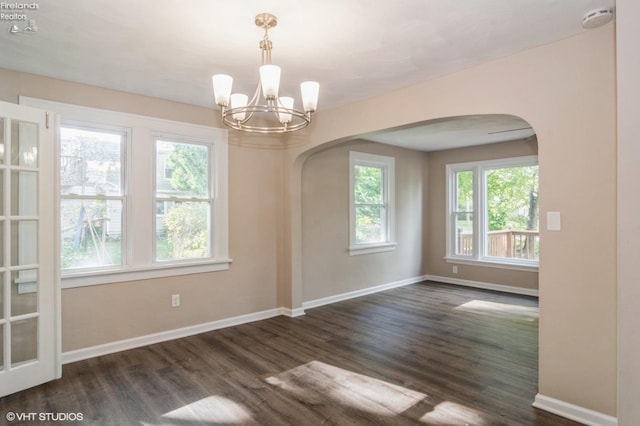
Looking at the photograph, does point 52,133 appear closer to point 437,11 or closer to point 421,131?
point 437,11

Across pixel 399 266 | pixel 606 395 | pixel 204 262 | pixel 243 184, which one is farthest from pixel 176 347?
pixel 399 266

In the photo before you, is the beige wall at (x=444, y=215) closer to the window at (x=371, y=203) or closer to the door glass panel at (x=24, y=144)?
the window at (x=371, y=203)

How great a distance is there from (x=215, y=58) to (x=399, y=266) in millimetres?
4860

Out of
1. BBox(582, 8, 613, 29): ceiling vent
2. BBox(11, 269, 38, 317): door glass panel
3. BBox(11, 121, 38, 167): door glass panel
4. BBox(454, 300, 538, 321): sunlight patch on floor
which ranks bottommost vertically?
BBox(454, 300, 538, 321): sunlight patch on floor

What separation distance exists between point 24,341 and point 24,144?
1529 mm

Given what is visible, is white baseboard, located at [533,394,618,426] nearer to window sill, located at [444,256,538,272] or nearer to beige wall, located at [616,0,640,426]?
beige wall, located at [616,0,640,426]

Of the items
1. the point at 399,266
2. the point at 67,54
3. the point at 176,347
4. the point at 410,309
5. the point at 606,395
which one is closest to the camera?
the point at 606,395

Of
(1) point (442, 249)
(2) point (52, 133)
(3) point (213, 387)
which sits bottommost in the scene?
(3) point (213, 387)

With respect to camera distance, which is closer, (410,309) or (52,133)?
(52,133)

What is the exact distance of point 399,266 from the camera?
21.0 feet

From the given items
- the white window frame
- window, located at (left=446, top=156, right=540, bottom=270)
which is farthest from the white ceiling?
window, located at (left=446, top=156, right=540, bottom=270)

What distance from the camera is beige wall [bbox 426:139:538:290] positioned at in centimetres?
575

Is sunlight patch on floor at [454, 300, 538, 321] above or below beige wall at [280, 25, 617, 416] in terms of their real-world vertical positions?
below

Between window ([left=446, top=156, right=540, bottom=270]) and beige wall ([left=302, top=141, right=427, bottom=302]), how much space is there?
2.95ft
